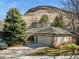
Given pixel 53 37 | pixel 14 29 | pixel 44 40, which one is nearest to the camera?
pixel 53 37

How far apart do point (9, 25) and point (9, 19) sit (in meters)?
1.44

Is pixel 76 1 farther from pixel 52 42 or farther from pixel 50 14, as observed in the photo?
pixel 50 14

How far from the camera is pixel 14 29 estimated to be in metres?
37.9

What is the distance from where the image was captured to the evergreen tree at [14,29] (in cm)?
3775

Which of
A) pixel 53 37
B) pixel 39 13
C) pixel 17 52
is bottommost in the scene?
pixel 17 52

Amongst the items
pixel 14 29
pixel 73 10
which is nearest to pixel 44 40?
pixel 14 29

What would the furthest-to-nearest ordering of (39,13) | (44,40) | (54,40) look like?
(39,13), (44,40), (54,40)

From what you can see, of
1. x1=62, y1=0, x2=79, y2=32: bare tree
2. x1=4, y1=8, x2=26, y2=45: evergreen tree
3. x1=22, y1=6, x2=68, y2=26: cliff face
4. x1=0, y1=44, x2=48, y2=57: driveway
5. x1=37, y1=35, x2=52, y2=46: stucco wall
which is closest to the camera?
x1=62, y1=0, x2=79, y2=32: bare tree

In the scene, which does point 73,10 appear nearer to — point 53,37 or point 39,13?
point 53,37

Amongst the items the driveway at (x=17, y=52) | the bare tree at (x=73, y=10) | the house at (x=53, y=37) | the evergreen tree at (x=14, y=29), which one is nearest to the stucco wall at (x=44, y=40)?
the house at (x=53, y=37)

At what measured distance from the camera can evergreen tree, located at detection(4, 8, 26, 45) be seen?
37750 mm

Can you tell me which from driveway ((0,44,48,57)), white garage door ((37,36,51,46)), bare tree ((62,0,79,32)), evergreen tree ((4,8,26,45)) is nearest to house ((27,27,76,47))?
white garage door ((37,36,51,46))

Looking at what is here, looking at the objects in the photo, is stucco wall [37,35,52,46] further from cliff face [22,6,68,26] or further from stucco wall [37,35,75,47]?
cliff face [22,6,68,26]

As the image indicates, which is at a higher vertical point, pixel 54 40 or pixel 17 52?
pixel 54 40
